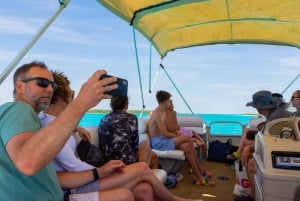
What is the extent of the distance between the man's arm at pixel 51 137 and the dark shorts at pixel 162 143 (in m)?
3.61

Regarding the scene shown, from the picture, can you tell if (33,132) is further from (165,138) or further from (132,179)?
(165,138)

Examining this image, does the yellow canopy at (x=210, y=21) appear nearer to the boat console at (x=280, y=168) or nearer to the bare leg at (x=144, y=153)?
the bare leg at (x=144, y=153)

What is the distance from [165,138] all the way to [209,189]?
3.20ft

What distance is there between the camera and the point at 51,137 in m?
1.12

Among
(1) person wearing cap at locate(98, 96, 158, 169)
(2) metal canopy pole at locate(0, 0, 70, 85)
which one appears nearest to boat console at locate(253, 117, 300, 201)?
(1) person wearing cap at locate(98, 96, 158, 169)

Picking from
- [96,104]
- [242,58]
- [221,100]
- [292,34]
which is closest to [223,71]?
[242,58]

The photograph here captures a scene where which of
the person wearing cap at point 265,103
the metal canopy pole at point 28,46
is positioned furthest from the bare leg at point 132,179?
the person wearing cap at point 265,103

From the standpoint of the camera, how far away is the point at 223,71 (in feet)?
47.0

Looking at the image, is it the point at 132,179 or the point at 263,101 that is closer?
the point at 132,179

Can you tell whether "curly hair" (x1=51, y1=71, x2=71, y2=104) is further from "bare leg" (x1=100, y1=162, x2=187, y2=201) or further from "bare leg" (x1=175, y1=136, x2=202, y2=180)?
"bare leg" (x1=175, y1=136, x2=202, y2=180)

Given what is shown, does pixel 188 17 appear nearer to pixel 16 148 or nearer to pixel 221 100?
pixel 16 148

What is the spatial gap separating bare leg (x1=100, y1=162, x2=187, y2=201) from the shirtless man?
6.52 ft

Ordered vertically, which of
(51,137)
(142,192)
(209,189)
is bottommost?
(209,189)

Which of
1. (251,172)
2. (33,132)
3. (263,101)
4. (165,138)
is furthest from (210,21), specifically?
(33,132)
